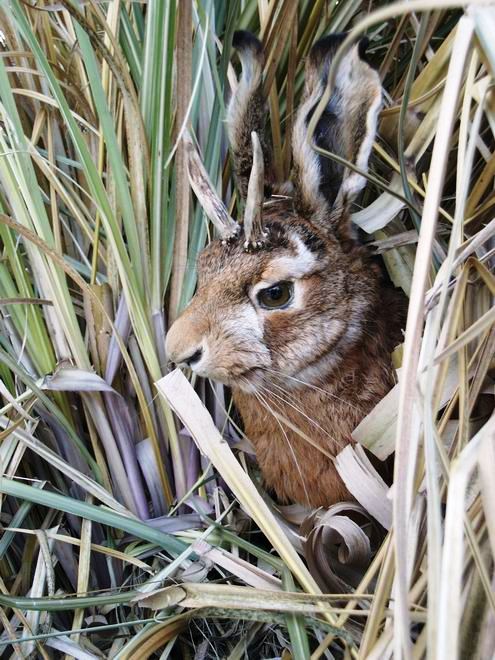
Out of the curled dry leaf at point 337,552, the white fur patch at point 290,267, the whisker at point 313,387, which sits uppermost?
the white fur patch at point 290,267

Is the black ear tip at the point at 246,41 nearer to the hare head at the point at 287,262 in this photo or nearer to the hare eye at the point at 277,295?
the hare head at the point at 287,262

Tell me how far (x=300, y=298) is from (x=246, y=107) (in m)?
0.36

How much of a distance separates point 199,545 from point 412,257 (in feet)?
2.30

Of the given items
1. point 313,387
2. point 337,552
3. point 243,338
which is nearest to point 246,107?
point 243,338

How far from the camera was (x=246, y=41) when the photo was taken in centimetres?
104

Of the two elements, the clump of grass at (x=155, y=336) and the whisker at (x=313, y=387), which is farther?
the whisker at (x=313, y=387)

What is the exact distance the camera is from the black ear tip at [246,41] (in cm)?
104

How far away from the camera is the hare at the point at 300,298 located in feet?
3.44

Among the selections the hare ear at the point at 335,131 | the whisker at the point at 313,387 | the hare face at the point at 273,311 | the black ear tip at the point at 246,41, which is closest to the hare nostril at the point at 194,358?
the hare face at the point at 273,311

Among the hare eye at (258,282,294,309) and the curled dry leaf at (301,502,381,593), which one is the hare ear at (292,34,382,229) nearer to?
the hare eye at (258,282,294,309)

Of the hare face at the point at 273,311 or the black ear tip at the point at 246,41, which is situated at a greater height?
the black ear tip at the point at 246,41

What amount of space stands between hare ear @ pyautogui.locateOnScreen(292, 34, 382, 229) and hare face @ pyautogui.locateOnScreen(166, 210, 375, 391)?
0.06 metres

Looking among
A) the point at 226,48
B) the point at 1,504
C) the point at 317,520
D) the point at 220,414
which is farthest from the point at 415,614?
the point at 226,48

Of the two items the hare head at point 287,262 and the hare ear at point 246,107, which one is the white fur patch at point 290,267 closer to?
the hare head at point 287,262
